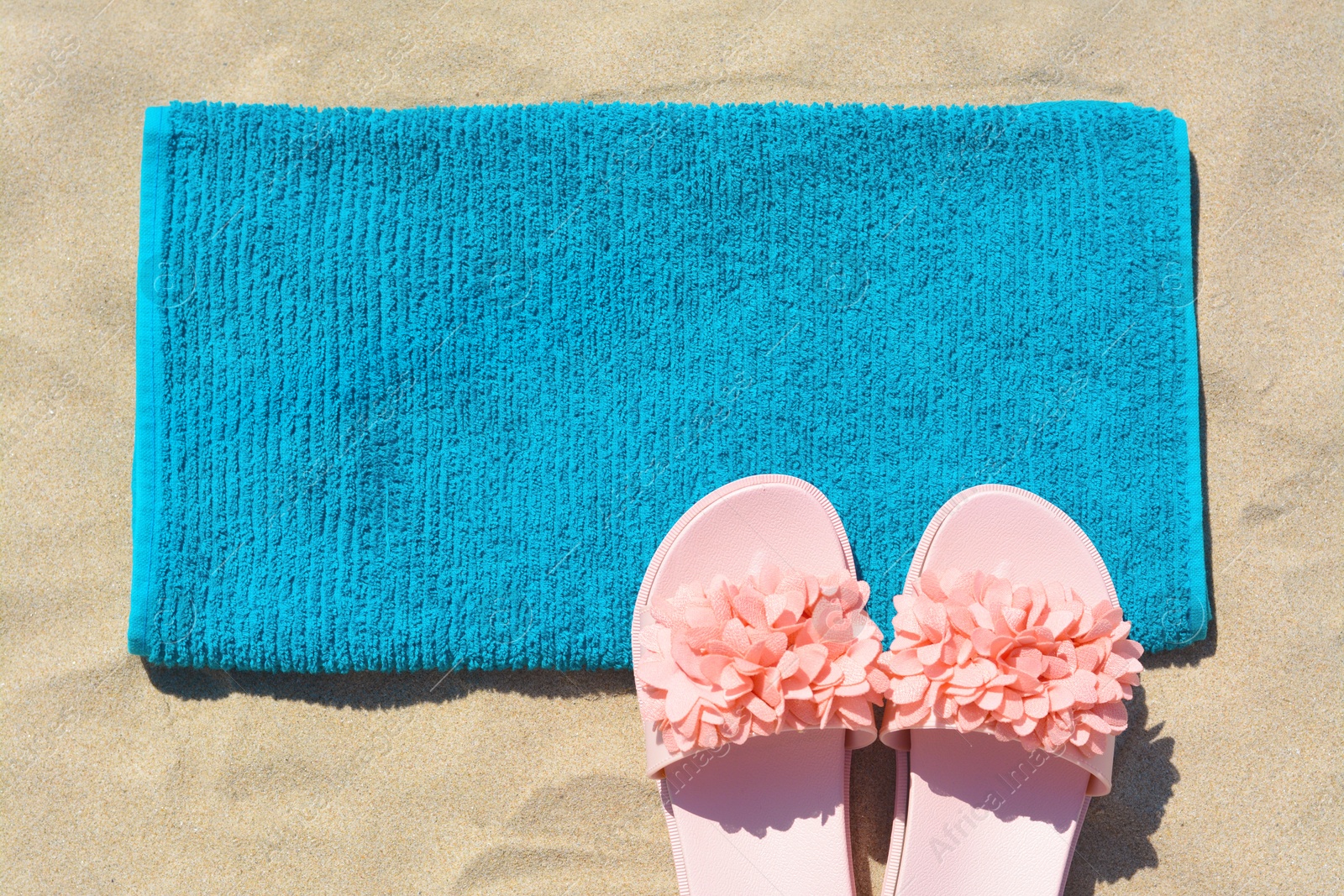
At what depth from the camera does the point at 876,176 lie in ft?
3.19

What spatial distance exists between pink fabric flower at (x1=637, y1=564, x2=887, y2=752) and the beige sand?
0.55ft

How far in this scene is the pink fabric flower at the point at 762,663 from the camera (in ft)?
2.69

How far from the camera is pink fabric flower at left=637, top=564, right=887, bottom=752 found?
819 mm

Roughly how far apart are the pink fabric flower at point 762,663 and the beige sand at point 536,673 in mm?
167

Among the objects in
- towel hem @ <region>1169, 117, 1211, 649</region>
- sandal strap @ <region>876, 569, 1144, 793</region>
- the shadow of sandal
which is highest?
towel hem @ <region>1169, 117, 1211, 649</region>

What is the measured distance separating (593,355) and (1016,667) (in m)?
0.54

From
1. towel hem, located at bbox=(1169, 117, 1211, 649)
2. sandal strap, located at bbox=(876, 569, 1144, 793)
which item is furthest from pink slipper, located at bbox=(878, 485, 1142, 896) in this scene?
towel hem, located at bbox=(1169, 117, 1211, 649)

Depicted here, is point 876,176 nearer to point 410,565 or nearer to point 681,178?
point 681,178

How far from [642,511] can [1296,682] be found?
2.54ft

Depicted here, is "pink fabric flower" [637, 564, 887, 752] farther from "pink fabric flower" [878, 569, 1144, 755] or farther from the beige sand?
the beige sand

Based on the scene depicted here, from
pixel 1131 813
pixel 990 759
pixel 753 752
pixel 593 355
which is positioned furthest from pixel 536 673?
pixel 1131 813

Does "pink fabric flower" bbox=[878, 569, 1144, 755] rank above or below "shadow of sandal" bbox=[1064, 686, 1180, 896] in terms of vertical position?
above

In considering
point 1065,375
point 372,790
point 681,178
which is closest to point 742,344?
point 681,178

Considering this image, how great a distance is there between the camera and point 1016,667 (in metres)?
0.83
